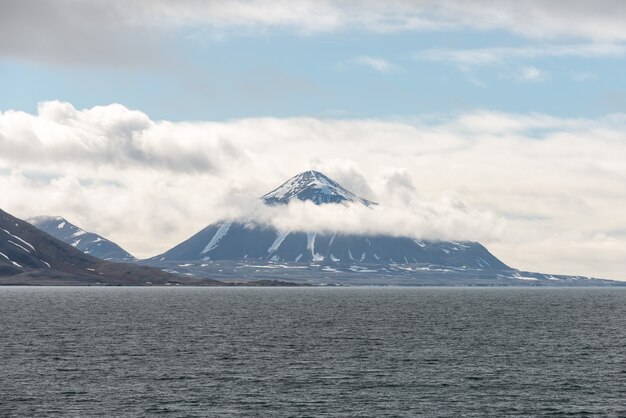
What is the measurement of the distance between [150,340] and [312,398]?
6449cm

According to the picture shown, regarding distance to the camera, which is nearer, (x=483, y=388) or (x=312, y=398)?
(x=312, y=398)

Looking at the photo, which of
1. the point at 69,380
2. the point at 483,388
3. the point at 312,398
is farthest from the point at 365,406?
the point at 69,380

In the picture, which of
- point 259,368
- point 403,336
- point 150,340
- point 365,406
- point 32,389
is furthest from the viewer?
point 403,336

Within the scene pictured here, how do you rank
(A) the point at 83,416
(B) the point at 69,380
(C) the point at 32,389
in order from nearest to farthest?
1. (A) the point at 83,416
2. (C) the point at 32,389
3. (B) the point at 69,380

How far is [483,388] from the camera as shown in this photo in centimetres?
9125

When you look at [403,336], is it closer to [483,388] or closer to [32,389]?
[483,388]

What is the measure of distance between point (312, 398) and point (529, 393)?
919 inches

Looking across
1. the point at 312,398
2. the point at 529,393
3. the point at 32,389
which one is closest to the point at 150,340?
the point at 32,389

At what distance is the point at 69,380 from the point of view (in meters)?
94.3

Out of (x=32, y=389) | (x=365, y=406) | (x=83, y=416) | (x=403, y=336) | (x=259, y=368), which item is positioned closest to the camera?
(x=83, y=416)

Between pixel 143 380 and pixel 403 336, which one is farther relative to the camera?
pixel 403 336

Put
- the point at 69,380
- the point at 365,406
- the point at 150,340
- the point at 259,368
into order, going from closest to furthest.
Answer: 1. the point at 365,406
2. the point at 69,380
3. the point at 259,368
4. the point at 150,340

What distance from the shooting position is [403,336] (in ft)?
504

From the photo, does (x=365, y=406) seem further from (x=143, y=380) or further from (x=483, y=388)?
(x=143, y=380)
